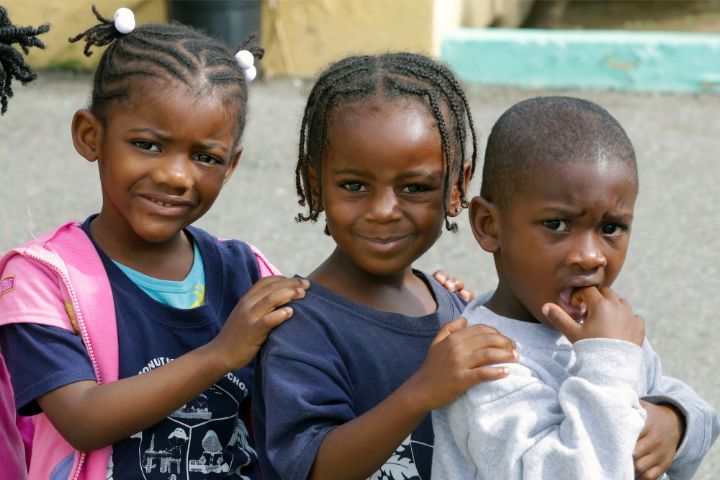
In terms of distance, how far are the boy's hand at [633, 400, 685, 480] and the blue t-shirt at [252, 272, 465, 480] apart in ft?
1.56

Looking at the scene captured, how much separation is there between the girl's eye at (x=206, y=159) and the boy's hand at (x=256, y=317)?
45 cm

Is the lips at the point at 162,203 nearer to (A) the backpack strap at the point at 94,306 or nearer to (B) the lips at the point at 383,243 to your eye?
(A) the backpack strap at the point at 94,306

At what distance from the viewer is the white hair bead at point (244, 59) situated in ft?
9.58

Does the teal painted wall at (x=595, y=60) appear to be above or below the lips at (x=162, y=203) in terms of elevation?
below

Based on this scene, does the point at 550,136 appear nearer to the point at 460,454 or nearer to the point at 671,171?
the point at 460,454

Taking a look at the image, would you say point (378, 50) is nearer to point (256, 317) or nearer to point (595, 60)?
point (595, 60)

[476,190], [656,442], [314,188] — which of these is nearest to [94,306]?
[314,188]

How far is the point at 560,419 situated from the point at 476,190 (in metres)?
4.53

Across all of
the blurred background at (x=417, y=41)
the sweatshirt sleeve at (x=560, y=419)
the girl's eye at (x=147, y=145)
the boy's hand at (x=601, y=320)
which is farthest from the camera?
the blurred background at (x=417, y=41)

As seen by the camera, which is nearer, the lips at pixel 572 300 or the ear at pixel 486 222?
the lips at pixel 572 300

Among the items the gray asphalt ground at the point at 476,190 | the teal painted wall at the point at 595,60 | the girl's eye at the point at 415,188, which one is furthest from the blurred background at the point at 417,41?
the girl's eye at the point at 415,188

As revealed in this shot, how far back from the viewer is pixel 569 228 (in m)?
2.18

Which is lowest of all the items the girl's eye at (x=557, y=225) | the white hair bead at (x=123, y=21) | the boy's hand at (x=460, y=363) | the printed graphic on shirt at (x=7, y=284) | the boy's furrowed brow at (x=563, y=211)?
the printed graphic on shirt at (x=7, y=284)

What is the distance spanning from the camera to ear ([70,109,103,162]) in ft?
9.17
